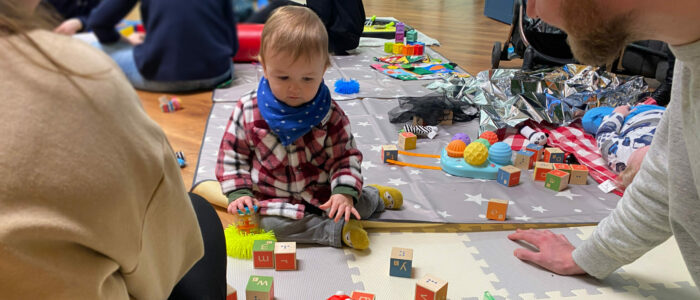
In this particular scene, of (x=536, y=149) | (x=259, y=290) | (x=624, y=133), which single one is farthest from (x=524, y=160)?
(x=259, y=290)

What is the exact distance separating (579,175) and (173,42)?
1.28 metres

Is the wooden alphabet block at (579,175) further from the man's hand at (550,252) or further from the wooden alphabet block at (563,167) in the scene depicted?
the man's hand at (550,252)

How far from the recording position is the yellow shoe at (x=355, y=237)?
96 centimetres

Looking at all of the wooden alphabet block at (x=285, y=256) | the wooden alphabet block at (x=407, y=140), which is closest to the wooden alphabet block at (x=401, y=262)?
the wooden alphabet block at (x=285, y=256)

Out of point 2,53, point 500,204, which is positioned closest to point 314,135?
point 500,204

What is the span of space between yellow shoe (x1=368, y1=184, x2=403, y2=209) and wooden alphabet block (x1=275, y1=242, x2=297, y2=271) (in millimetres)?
268

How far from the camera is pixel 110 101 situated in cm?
23

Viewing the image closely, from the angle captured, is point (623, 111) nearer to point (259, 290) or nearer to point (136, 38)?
point (259, 290)

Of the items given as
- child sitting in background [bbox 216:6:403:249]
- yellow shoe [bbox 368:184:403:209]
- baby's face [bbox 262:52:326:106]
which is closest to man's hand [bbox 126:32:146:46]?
baby's face [bbox 262:52:326:106]

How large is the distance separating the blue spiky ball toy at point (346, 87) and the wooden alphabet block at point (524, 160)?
70cm

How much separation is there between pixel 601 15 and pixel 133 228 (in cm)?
42

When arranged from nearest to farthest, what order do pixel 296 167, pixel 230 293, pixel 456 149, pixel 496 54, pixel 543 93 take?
pixel 230 293, pixel 296 167, pixel 456 149, pixel 543 93, pixel 496 54

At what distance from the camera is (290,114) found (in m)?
0.92

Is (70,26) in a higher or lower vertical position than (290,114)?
higher
